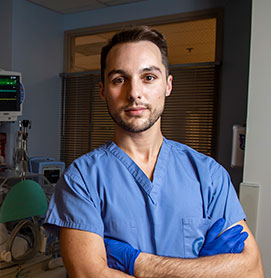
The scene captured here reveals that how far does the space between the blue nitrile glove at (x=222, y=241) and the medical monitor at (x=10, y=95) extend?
7.79 ft

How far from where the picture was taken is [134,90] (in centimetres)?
101

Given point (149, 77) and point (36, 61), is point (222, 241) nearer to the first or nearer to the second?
point (149, 77)

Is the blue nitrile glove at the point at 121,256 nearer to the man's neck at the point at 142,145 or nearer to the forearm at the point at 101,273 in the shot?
the forearm at the point at 101,273

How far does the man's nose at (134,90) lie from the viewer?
1011mm

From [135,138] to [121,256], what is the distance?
0.39m

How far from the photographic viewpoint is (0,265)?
164cm

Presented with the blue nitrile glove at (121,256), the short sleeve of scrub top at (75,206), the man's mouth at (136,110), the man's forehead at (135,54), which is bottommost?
the blue nitrile glove at (121,256)

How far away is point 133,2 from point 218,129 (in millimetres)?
1546

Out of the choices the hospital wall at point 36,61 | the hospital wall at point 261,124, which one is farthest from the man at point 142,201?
the hospital wall at point 36,61

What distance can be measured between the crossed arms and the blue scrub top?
0.04 metres

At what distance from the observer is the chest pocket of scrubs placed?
1.03m

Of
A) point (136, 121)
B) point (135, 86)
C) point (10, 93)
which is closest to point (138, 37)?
point (135, 86)

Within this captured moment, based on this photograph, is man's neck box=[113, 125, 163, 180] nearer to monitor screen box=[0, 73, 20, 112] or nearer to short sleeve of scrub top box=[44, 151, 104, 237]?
short sleeve of scrub top box=[44, 151, 104, 237]

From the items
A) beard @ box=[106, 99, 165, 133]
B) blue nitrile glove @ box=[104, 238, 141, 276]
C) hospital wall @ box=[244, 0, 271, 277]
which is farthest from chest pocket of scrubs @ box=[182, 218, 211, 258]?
hospital wall @ box=[244, 0, 271, 277]
